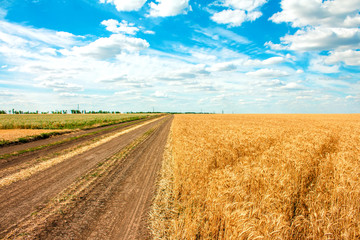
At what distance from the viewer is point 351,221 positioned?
327 centimetres

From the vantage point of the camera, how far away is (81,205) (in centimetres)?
547

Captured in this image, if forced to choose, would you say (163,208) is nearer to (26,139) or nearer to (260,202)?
(260,202)

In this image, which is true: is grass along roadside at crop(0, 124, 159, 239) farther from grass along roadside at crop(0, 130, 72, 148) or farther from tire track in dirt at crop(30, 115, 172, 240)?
grass along roadside at crop(0, 130, 72, 148)

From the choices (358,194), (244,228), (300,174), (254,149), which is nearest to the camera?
(244,228)

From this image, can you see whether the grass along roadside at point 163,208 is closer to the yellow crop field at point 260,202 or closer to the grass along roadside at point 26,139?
the yellow crop field at point 260,202

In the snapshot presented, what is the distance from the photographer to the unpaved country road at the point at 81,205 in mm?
4301

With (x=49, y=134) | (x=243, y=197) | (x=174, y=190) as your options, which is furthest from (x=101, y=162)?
(x=49, y=134)

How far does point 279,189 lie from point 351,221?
152 cm

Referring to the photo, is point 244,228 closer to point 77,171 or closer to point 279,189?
point 279,189

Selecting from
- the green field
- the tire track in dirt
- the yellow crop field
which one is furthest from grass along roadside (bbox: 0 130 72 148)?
the yellow crop field

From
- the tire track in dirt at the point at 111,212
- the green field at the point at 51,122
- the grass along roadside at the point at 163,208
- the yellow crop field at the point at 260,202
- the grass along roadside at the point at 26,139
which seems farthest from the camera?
the green field at the point at 51,122

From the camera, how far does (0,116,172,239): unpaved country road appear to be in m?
4.30

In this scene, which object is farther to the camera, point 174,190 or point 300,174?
point 174,190

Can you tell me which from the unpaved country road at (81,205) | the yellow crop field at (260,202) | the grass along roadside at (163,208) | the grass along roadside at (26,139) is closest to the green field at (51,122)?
the grass along roadside at (26,139)
